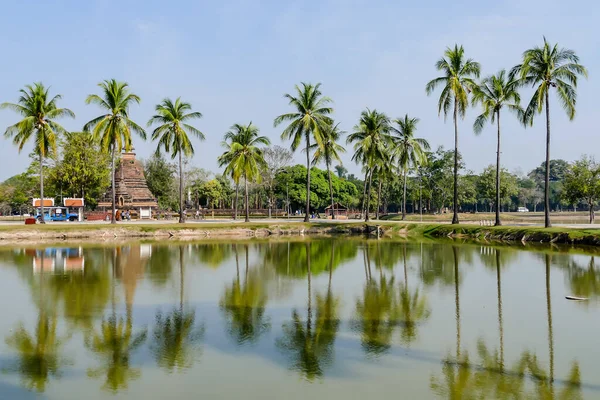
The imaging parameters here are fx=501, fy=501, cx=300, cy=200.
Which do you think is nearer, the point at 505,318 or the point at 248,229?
the point at 505,318

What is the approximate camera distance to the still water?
8758mm

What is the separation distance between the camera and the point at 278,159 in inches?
3342

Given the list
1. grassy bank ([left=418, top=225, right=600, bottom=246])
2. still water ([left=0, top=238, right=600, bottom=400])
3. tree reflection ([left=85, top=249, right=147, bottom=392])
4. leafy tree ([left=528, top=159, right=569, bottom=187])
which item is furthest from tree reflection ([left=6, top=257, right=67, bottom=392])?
leafy tree ([left=528, top=159, right=569, bottom=187])

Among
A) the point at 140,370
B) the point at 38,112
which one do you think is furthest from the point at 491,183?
the point at 140,370

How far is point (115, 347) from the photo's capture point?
11.1m

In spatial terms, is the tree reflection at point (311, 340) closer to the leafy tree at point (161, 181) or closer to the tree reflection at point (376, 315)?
the tree reflection at point (376, 315)

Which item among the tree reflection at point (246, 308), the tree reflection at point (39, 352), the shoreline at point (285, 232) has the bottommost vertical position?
the tree reflection at point (39, 352)

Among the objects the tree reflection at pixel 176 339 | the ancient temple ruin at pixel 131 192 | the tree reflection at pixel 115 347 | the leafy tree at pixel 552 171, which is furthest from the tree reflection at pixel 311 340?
the leafy tree at pixel 552 171

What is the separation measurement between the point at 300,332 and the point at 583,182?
45.0m

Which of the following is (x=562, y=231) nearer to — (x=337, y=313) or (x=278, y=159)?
(x=337, y=313)

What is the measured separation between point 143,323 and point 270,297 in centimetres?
479

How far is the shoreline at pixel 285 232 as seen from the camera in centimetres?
3668

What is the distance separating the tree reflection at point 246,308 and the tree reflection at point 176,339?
95 centimetres

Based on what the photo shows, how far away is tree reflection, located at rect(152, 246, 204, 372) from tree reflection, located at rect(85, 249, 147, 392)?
48 cm
